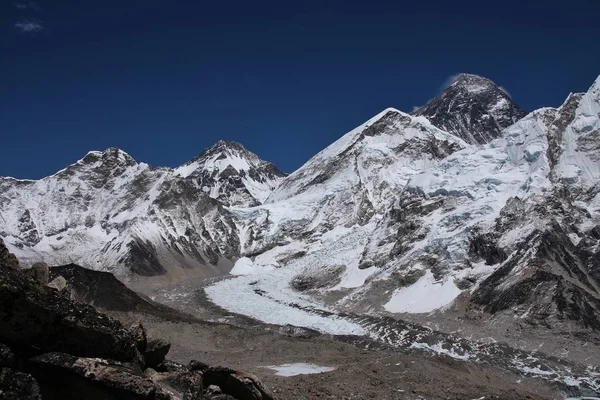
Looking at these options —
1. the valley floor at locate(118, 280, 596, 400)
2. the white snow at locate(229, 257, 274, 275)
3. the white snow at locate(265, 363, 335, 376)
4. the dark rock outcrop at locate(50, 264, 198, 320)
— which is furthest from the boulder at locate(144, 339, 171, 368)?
the white snow at locate(229, 257, 274, 275)

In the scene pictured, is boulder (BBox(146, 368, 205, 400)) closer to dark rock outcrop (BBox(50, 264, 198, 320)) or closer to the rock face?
the rock face

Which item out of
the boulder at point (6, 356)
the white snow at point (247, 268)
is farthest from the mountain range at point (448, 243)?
the boulder at point (6, 356)

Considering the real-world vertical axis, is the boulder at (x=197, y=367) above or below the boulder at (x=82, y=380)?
below

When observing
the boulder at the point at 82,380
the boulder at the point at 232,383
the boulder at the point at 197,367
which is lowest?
the boulder at the point at 232,383

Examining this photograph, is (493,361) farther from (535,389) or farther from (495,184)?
(495,184)

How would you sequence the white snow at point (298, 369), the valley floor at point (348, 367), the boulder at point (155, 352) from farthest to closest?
the white snow at point (298, 369)
the valley floor at point (348, 367)
the boulder at point (155, 352)

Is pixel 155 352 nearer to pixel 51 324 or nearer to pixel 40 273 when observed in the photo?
pixel 51 324

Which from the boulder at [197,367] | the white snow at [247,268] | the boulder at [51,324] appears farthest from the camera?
the white snow at [247,268]

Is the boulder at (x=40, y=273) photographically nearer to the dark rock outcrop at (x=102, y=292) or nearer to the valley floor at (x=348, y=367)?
the valley floor at (x=348, y=367)
